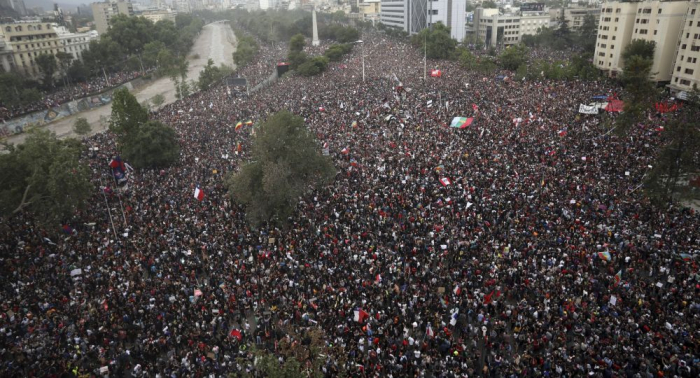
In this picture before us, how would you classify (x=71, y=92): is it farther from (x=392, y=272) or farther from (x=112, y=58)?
(x=392, y=272)

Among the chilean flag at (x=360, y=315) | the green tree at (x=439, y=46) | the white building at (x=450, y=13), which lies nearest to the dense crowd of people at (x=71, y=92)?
the green tree at (x=439, y=46)

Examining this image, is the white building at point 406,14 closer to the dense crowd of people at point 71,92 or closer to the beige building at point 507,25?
the beige building at point 507,25

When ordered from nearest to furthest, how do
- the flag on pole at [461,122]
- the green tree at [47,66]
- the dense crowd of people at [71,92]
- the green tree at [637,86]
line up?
the green tree at [637,86], the flag on pole at [461,122], the dense crowd of people at [71,92], the green tree at [47,66]

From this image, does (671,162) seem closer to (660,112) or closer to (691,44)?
(660,112)

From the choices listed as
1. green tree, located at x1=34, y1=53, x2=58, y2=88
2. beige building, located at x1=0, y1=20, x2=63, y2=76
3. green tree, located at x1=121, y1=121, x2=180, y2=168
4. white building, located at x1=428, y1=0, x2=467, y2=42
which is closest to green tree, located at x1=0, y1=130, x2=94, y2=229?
green tree, located at x1=121, y1=121, x2=180, y2=168

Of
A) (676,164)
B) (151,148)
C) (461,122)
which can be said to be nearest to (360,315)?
(676,164)

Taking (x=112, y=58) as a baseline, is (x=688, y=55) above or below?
above

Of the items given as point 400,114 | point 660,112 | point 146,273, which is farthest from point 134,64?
point 660,112
